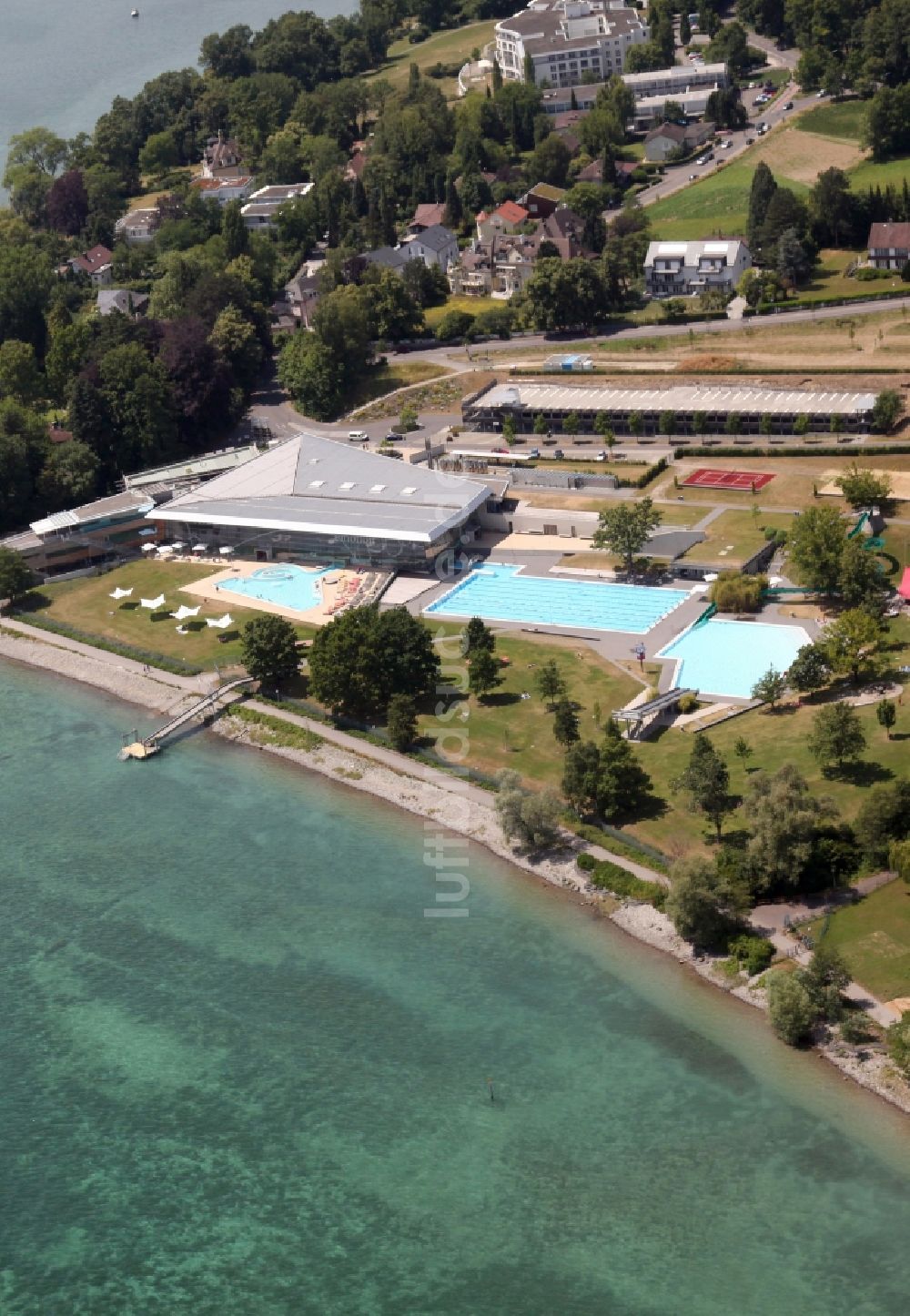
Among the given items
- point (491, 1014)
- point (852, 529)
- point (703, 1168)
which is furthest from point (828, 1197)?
point (852, 529)

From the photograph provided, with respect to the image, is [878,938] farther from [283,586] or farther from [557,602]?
[283,586]

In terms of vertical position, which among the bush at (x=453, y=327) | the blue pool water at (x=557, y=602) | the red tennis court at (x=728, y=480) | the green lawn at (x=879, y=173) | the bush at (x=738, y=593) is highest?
the green lawn at (x=879, y=173)

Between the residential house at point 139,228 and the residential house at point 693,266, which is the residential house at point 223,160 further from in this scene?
the residential house at point 693,266

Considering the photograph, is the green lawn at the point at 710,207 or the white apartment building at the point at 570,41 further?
the white apartment building at the point at 570,41

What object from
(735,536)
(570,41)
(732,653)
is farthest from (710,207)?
(732,653)

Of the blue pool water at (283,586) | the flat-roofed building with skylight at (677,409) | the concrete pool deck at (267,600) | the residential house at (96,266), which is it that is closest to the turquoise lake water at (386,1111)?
the concrete pool deck at (267,600)

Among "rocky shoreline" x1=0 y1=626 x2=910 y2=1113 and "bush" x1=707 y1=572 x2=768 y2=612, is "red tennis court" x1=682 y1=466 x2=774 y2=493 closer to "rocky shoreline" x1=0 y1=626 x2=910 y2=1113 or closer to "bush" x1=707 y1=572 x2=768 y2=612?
"bush" x1=707 y1=572 x2=768 y2=612

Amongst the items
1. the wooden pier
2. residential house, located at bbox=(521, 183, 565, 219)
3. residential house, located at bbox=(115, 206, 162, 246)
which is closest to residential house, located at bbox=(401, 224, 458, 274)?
residential house, located at bbox=(521, 183, 565, 219)
